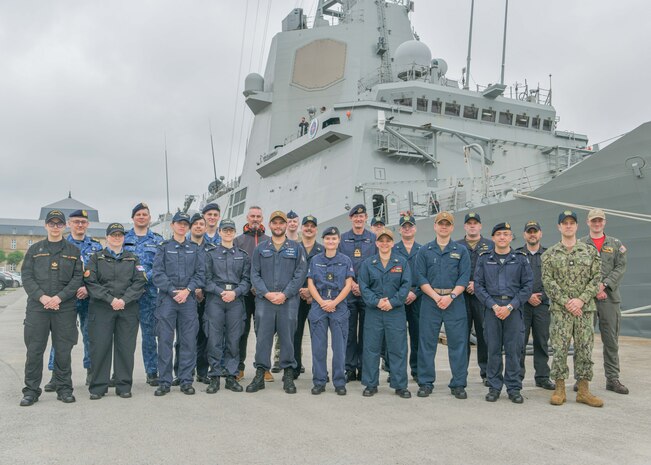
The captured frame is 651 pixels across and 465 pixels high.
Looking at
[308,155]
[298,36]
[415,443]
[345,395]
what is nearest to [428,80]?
[308,155]

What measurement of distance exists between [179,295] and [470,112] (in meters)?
11.7

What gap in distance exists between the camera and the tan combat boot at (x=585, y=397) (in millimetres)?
3760

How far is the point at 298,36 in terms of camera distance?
59.2 ft

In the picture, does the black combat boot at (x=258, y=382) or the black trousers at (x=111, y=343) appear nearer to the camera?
the black trousers at (x=111, y=343)

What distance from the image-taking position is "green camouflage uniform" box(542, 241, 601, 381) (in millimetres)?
3922

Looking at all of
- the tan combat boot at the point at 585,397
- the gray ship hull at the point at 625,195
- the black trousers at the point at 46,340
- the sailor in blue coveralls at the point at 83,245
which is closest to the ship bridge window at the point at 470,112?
the gray ship hull at the point at 625,195

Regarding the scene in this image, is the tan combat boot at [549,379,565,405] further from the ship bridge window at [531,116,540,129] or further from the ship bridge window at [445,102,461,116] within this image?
the ship bridge window at [531,116,540,129]

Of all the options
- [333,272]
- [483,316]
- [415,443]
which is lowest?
[415,443]

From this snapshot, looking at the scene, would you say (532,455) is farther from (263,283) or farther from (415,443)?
(263,283)

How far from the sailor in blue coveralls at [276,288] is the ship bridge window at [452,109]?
10.4m

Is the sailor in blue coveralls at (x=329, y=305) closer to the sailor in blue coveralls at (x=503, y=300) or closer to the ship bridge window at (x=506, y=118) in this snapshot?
the sailor in blue coveralls at (x=503, y=300)

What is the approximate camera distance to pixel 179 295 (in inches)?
166

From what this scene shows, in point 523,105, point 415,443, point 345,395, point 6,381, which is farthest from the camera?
point 523,105

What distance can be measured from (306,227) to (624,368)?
3509 mm
